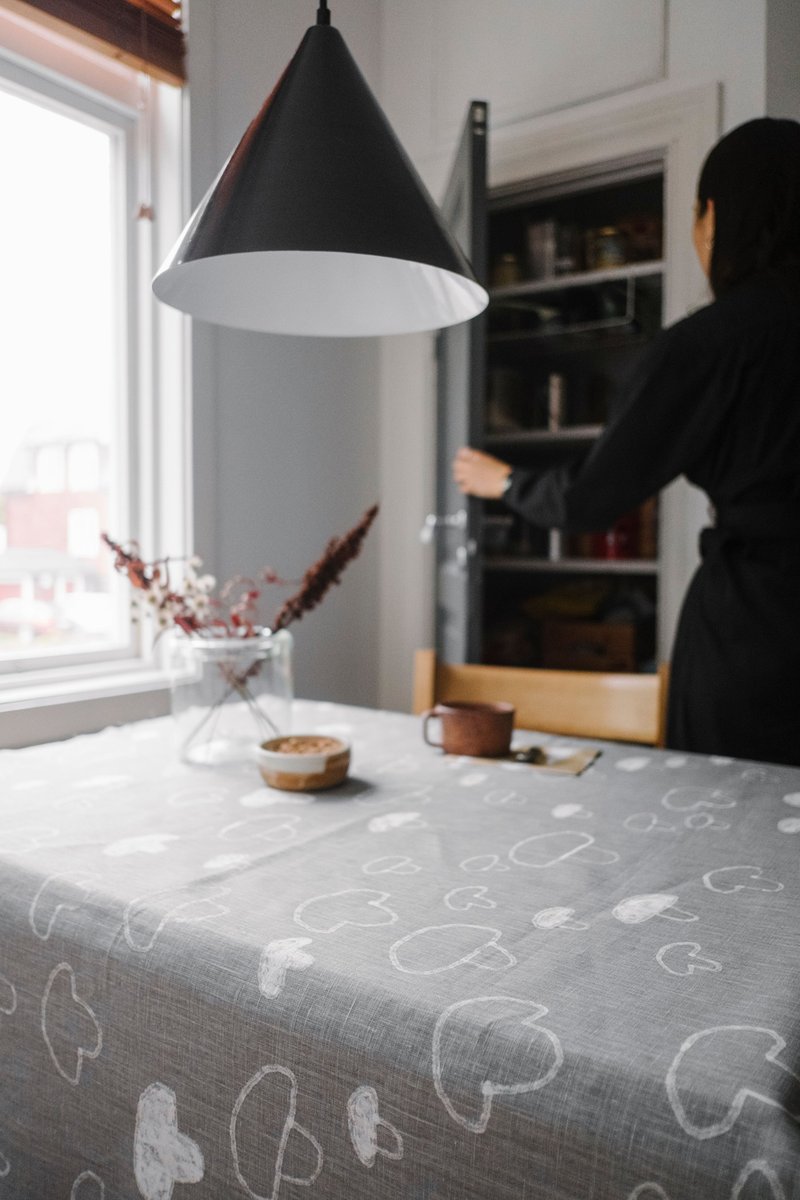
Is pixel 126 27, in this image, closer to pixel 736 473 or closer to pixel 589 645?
pixel 736 473

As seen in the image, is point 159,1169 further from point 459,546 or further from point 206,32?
point 206,32

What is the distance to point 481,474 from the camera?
1.80 metres

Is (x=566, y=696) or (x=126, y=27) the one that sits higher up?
(x=126, y=27)

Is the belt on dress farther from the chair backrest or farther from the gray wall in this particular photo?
the gray wall

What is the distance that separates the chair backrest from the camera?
57.3 inches

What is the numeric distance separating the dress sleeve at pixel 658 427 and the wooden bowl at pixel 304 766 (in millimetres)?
700

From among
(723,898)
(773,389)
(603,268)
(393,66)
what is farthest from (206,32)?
(723,898)

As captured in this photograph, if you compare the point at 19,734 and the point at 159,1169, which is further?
the point at 19,734

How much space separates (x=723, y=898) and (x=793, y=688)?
81cm

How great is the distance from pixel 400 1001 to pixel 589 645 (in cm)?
248

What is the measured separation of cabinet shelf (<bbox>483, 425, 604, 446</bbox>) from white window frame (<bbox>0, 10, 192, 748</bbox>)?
4.05 ft

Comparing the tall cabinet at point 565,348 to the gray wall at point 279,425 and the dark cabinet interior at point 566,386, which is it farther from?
the gray wall at point 279,425

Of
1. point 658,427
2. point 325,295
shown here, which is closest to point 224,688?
point 325,295

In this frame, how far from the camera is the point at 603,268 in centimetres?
270
